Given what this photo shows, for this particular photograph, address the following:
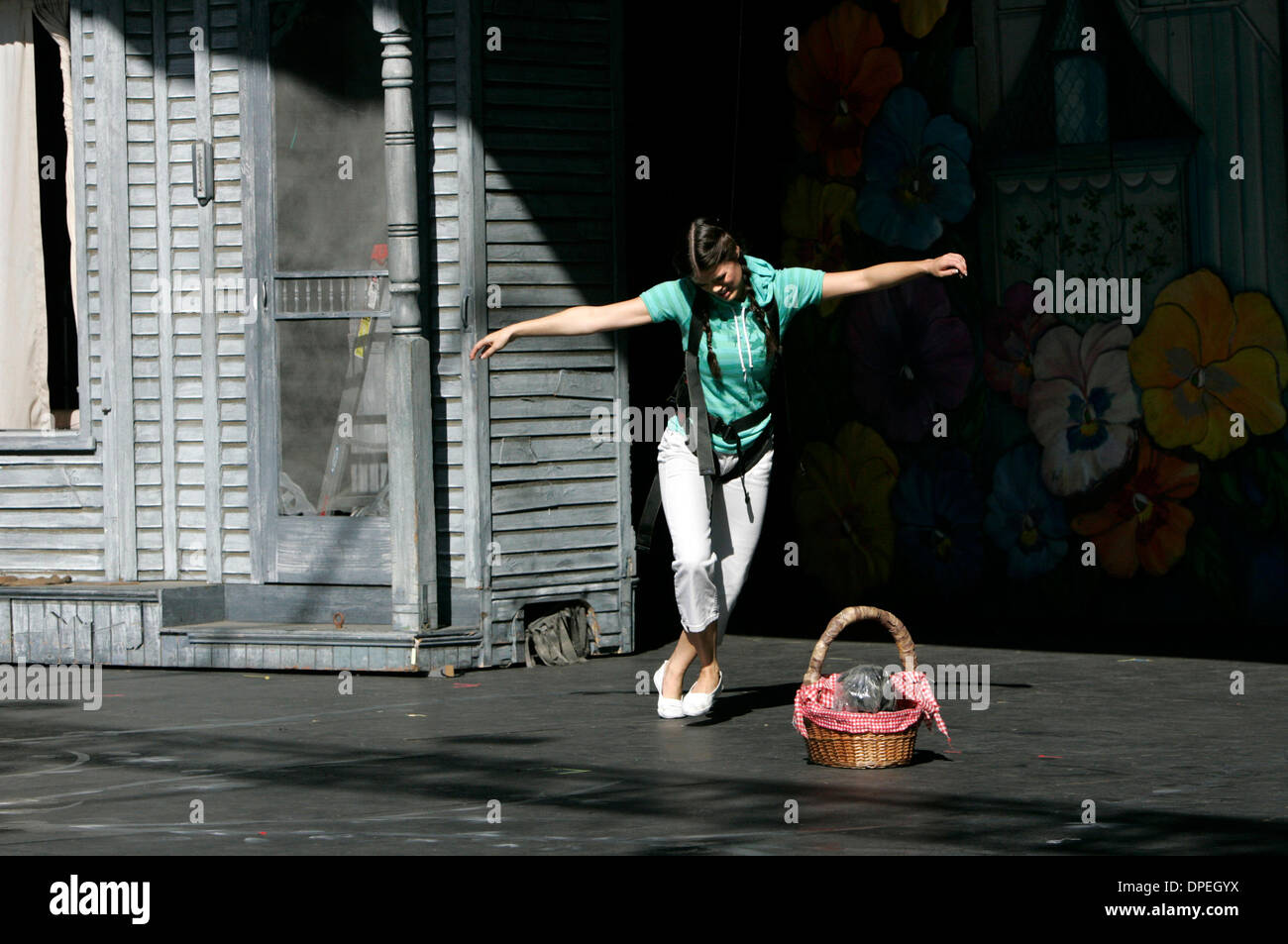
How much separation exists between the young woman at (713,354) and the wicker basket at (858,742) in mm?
1005

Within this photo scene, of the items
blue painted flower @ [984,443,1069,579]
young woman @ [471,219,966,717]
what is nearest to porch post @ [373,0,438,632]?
young woman @ [471,219,966,717]

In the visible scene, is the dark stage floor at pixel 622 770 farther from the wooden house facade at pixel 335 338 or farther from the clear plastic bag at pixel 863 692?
the wooden house facade at pixel 335 338

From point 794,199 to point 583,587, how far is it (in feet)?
10.3

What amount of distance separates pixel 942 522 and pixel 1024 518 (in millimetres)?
540

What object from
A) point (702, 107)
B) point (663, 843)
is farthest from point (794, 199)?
point (663, 843)

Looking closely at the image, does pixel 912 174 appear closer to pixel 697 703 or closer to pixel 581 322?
pixel 581 322

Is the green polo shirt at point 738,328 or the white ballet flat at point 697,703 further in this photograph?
the white ballet flat at point 697,703

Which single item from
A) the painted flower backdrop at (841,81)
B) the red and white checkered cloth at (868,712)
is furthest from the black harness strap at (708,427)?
the painted flower backdrop at (841,81)

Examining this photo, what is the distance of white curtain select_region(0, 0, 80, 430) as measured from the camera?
40.9 ft

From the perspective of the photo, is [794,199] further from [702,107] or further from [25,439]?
[25,439]

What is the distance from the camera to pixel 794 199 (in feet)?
43.5

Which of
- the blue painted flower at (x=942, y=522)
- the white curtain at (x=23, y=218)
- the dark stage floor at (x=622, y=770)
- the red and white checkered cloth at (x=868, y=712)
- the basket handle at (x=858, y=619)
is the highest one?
the white curtain at (x=23, y=218)

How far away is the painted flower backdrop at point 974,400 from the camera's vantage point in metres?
11.7

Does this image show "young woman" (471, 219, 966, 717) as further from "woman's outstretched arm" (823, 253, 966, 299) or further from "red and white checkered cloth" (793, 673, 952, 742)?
"red and white checkered cloth" (793, 673, 952, 742)
